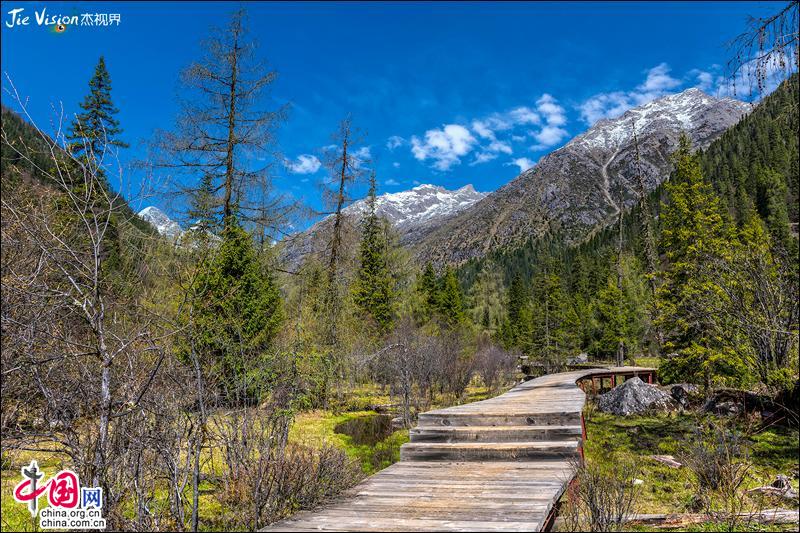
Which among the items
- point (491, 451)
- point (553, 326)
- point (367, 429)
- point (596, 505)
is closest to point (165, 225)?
point (367, 429)

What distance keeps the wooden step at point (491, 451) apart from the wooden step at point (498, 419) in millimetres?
777

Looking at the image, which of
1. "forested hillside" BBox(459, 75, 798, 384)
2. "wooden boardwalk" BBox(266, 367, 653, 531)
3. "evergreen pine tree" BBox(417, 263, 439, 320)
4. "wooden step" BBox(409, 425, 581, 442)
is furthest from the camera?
"evergreen pine tree" BBox(417, 263, 439, 320)

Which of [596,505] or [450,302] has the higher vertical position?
[450,302]

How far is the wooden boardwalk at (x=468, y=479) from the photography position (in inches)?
129

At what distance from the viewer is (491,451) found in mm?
5801

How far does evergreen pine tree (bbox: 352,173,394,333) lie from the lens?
33697mm

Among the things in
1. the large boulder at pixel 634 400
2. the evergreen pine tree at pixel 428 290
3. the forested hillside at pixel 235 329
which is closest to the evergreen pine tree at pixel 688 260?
the forested hillside at pixel 235 329

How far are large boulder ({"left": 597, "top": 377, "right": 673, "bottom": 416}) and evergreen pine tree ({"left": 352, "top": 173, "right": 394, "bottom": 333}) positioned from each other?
1762 centimetres

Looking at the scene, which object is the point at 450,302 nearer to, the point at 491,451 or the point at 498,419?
the point at 498,419

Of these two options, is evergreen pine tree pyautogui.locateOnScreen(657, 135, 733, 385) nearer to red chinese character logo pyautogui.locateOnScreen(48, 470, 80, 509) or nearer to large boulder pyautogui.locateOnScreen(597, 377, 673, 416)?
large boulder pyautogui.locateOnScreen(597, 377, 673, 416)

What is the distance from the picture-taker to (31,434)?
379cm

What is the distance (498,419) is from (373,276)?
28755 millimetres

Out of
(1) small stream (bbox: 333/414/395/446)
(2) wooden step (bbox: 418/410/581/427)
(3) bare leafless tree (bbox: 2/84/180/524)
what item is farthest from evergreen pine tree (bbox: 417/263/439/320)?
(3) bare leafless tree (bbox: 2/84/180/524)

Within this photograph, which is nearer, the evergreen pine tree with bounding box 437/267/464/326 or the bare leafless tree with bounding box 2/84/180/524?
the bare leafless tree with bounding box 2/84/180/524
